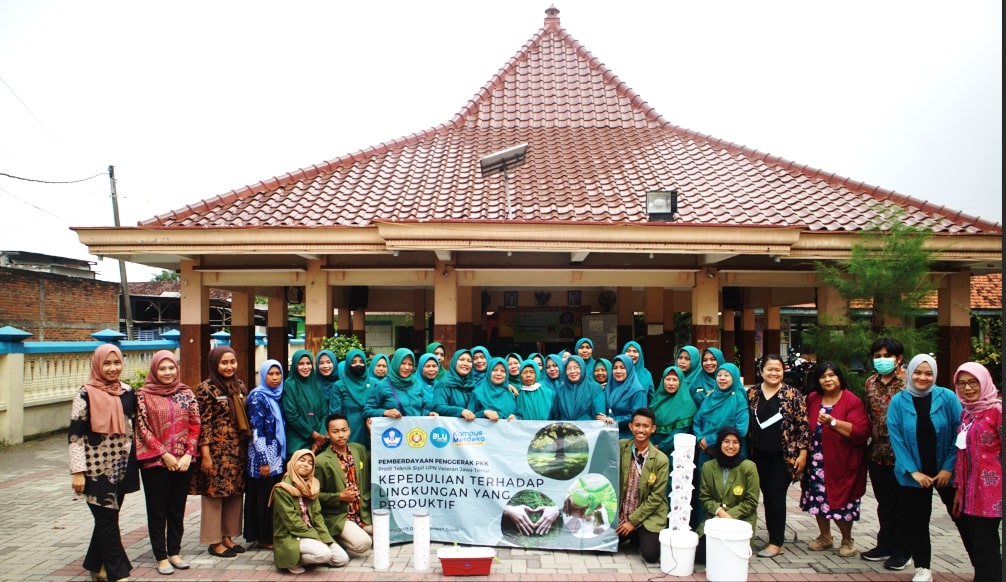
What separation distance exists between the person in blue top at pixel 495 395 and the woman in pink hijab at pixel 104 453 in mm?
2614

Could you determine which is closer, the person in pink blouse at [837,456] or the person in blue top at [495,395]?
the person in pink blouse at [837,456]

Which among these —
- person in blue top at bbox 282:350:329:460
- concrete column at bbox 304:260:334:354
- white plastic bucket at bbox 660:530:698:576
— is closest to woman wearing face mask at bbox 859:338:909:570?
white plastic bucket at bbox 660:530:698:576

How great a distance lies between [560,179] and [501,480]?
543cm

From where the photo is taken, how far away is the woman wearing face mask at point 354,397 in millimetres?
5953

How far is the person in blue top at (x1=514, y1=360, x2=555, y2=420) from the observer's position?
600 centimetres

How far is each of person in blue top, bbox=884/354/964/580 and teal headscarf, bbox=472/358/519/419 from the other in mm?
2911

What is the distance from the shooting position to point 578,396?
5.97 m

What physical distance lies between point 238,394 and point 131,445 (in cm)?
82

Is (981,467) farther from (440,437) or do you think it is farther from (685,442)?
(440,437)

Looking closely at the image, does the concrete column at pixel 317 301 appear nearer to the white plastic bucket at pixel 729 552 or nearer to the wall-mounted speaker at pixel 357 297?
the wall-mounted speaker at pixel 357 297

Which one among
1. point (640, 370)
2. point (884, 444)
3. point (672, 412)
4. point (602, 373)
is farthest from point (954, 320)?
point (602, 373)

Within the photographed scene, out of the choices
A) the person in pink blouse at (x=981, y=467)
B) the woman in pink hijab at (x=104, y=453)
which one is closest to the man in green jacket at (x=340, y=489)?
the woman in pink hijab at (x=104, y=453)

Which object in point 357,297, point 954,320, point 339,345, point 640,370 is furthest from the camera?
point 357,297

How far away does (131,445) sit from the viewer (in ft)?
16.2
